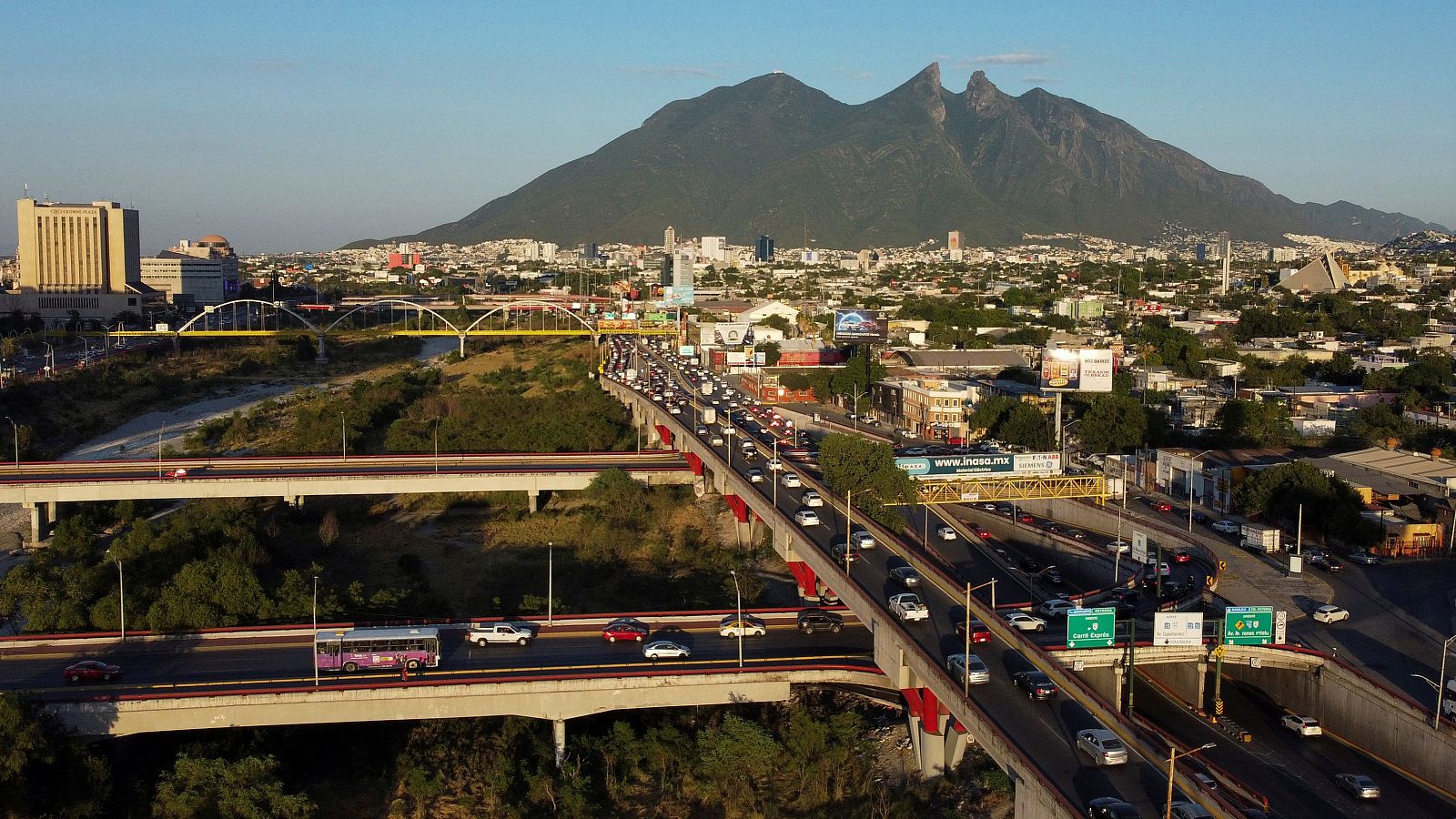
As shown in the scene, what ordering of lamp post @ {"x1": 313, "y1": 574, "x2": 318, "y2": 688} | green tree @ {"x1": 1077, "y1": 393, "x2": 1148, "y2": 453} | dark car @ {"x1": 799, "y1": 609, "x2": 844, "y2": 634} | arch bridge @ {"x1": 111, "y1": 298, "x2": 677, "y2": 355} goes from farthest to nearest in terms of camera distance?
arch bridge @ {"x1": 111, "y1": 298, "x2": 677, "y2": 355} → green tree @ {"x1": 1077, "y1": 393, "x2": 1148, "y2": 453} → dark car @ {"x1": 799, "y1": 609, "x2": 844, "y2": 634} → lamp post @ {"x1": 313, "y1": 574, "x2": 318, "y2": 688}

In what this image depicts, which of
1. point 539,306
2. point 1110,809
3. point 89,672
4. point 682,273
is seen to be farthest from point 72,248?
point 1110,809

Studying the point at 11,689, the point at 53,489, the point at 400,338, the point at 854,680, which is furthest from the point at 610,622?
the point at 400,338

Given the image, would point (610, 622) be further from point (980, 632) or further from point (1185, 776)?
point (1185, 776)

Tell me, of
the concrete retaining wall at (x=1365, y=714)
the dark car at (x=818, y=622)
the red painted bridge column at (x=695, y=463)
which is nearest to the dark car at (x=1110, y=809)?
the concrete retaining wall at (x=1365, y=714)

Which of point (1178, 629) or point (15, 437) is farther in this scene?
point (15, 437)

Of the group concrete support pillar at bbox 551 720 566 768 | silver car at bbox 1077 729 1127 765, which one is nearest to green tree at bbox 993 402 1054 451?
concrete support pillar at bbox 551 720 566 768

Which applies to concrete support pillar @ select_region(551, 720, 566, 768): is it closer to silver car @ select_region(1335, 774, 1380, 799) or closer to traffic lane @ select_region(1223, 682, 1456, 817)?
traffic lane @ select_region(1223, 682, 1456, 817)

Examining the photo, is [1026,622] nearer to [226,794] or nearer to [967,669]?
[967,669]
